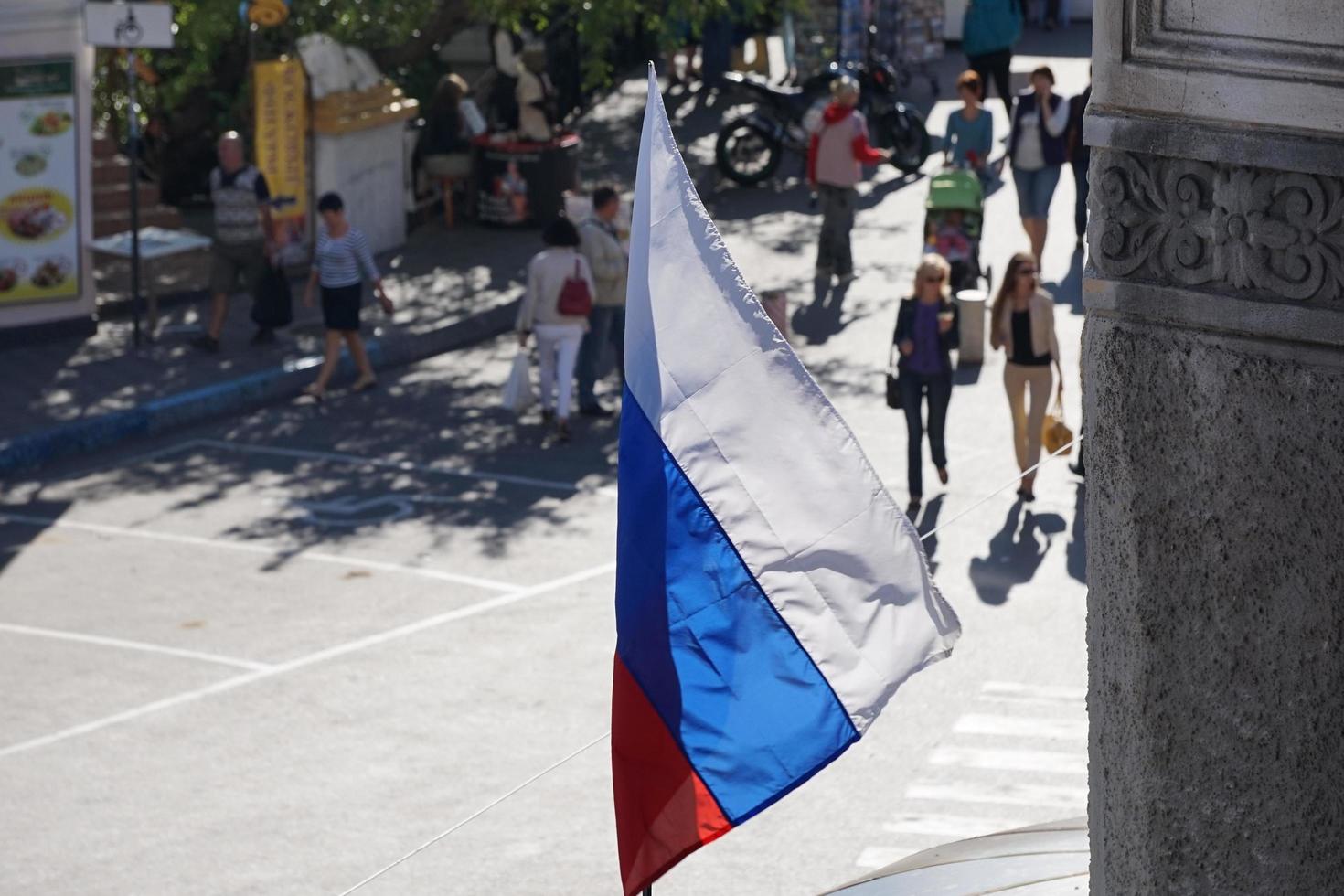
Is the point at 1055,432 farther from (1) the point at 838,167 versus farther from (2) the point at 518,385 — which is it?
(1) the point at 838,167

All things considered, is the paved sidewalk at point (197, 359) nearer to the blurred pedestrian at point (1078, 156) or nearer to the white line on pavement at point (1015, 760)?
the blurred pedestrian at point (1078, 156)

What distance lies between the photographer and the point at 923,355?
13664 millimetres

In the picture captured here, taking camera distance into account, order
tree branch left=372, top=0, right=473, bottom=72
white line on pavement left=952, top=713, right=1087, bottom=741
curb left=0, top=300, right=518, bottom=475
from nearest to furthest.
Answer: white line on pavement left=952, top=713, right=1087, bottom=741 → curb left=0, top=300, right=518, bottom=475 → tree branch left=372, top=0, right=473, bottom=72

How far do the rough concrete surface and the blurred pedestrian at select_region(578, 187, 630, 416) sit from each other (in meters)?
11.9

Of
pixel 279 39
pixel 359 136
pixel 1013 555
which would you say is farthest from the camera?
pixel 279 39

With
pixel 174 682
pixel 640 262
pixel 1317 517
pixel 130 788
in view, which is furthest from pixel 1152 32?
pixel 174 682

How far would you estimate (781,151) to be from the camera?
977 inches

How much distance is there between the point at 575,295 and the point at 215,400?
3.14 m

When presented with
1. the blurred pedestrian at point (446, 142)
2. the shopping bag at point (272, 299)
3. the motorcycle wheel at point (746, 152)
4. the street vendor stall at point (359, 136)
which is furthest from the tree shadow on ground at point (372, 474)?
the motorcycle wheel at point (746, 152)

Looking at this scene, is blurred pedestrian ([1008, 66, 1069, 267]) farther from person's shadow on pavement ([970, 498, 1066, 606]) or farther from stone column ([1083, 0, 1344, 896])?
stone column ([1083, 0, 1344, 896])

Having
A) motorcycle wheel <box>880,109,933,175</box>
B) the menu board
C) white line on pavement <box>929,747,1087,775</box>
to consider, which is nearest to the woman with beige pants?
white line on pavement <box>929,747,1087,775</box>

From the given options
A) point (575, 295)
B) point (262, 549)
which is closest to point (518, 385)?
point (575, 295)

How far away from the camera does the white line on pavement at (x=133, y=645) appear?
11320mm

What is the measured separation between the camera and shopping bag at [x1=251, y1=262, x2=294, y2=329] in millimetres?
18016
